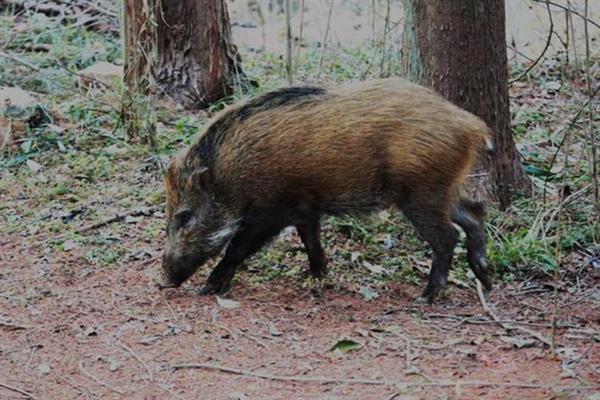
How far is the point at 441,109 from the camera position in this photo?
17.8 ft

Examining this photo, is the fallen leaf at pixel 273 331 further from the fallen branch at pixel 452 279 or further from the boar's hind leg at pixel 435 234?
the fallen branch at pixel 452 279

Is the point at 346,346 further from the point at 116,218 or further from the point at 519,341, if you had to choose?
the point at 116,218

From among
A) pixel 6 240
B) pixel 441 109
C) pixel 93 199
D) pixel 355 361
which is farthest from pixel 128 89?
pixel 355 361

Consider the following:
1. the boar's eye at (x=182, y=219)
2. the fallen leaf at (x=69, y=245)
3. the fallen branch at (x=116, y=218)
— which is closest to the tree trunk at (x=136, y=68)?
the fallen branch at (x=116, y=218)

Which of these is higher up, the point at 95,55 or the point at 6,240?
the point at 95,55

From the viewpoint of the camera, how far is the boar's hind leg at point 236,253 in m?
5.71

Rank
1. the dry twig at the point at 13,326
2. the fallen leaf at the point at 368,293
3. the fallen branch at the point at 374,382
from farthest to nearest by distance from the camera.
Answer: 1. the fallen leaf at the point at 368,293
2. the dry twig at the point at 13,326
3. the fallen branch at the point at 374,382

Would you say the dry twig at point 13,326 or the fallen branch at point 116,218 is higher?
the fallen branch at point 116,218

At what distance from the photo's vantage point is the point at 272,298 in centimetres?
564

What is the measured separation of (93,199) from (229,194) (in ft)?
6.44

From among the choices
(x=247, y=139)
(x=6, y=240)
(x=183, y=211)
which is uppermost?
(x=247, y=139)

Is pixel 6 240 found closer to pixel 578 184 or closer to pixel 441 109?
pixel 441 109

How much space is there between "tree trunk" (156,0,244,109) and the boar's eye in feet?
10.4

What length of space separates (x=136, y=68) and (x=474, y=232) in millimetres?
3440
